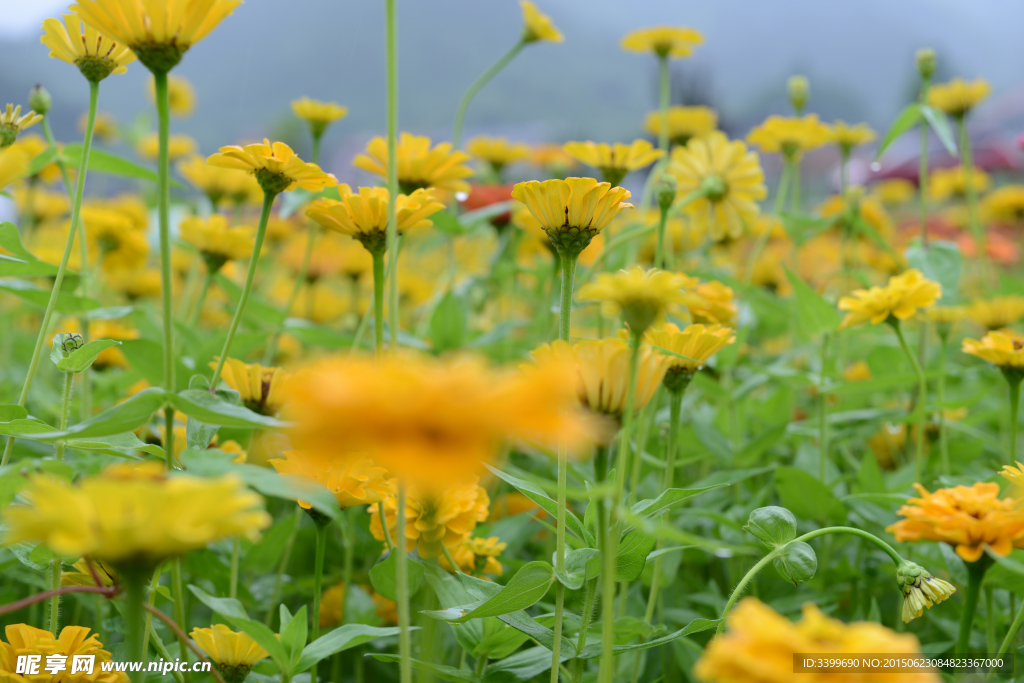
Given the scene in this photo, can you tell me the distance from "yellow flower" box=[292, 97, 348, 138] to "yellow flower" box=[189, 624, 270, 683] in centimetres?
58

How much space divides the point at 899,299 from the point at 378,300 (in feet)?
1.36

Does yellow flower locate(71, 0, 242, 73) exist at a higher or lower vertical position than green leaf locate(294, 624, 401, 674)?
higher

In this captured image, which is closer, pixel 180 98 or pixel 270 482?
pixel 270 482

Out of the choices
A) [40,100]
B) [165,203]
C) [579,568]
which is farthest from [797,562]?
[40,100]

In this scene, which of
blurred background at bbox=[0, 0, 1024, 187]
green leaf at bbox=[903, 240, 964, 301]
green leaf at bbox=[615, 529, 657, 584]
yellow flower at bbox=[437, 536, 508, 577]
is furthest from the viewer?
blurred background at bbox=[0, 0, 1024, 187]

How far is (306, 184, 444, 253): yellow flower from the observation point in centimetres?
41

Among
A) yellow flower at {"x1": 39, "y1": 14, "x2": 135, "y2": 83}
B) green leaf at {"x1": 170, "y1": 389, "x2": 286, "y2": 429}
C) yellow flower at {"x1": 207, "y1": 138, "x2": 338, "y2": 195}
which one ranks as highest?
yellow flower at {"x1": 39, "y1": 14, "x2": 135, "y2": 83}

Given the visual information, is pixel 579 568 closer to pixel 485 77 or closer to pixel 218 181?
pixel 485 77

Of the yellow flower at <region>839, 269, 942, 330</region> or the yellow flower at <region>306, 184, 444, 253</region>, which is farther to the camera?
the yellow flower at <region>839, 269, 942, 330</region>

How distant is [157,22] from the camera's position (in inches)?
12.4

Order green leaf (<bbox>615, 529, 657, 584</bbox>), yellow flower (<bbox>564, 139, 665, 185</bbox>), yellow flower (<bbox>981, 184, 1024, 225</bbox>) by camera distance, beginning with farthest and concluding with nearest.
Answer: yellow flower (<bbox>981, 184, 1024, 225</bbox>) < yellow flower (<bbox>564, 139, 665, 185</bbox>) < green leaf (<bbox>615, 529, 657, 584</bbox>)

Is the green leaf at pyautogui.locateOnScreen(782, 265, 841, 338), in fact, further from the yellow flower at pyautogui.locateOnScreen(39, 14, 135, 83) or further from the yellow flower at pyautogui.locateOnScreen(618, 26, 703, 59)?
the yellow flower at pyautogui.locateOnScreen(39, 14, 135, 83)

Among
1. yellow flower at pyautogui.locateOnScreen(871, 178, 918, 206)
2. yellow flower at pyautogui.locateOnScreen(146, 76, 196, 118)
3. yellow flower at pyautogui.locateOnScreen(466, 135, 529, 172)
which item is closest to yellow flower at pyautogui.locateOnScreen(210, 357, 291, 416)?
yellow flower at pyautogui.locateOnScreen(466, 135, 529, 172)

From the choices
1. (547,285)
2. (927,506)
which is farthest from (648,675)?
(547,285)
